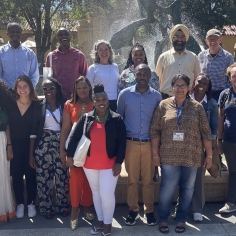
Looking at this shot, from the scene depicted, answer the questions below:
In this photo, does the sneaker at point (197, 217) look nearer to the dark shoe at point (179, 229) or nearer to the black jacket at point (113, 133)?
the dark shoe at point (179, 229)

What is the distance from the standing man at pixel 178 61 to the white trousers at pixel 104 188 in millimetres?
1676

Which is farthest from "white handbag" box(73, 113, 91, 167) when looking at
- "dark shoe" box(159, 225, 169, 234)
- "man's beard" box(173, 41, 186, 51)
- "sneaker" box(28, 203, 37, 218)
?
"man's beard" box(173, 41, 186, 51)

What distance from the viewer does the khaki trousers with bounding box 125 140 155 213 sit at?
12.9 ft

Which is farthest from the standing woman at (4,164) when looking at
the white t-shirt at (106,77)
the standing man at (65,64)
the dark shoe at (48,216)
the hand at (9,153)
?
the white t-shirt at (106,77)

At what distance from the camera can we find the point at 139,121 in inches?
155

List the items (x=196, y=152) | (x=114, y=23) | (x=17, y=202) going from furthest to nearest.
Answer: (x=114, y=23) < (x=17, y=202) < (x=196, y=152)

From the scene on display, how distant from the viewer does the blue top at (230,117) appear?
419 cm

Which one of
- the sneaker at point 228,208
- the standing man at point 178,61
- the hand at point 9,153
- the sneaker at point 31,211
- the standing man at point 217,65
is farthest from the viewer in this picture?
the standing man at point 217,65

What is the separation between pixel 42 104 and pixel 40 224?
138 cm

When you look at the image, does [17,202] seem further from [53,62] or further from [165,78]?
[165,78]

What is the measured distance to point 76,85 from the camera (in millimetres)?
4023

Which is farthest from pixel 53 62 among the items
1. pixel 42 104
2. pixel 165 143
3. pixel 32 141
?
pixel 165 143

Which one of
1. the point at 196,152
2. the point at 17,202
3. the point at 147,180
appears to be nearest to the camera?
the point at 196,152

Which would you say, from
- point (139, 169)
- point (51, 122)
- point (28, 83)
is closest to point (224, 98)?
point (139, 169)
